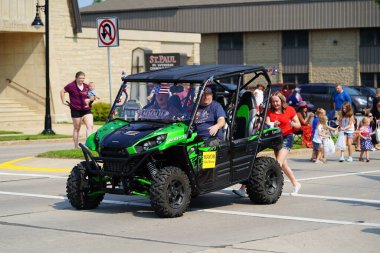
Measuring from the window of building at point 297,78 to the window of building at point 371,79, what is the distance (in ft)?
13.2

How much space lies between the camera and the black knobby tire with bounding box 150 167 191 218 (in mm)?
11508

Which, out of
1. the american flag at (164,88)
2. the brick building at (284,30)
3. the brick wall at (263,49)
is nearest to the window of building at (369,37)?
the brick building at (284,30)

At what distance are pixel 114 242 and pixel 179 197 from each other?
6.58 feet

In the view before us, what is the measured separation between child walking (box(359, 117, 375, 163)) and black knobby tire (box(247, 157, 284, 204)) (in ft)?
26.6

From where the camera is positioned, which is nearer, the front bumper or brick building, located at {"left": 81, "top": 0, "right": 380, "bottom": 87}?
the front bumper

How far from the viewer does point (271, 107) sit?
14484mm

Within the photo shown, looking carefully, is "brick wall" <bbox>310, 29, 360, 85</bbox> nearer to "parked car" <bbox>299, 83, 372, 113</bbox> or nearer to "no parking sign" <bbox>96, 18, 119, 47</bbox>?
"parked car" <bbox>299, 83, 372, 113</bbox>

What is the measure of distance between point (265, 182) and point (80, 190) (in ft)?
9.29

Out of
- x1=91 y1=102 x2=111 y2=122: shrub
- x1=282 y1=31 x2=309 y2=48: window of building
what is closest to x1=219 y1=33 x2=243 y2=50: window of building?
x1=282 y1=31 x2=309 y2=48: window of building

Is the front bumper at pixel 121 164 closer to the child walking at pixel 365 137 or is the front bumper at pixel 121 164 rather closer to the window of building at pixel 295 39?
the child walking at pixel 365 137

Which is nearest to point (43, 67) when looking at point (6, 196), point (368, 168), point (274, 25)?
point (368, 168)

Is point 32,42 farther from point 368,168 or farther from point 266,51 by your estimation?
point 266,51

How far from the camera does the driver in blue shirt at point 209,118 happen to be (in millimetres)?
12297

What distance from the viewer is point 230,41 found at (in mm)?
63344
